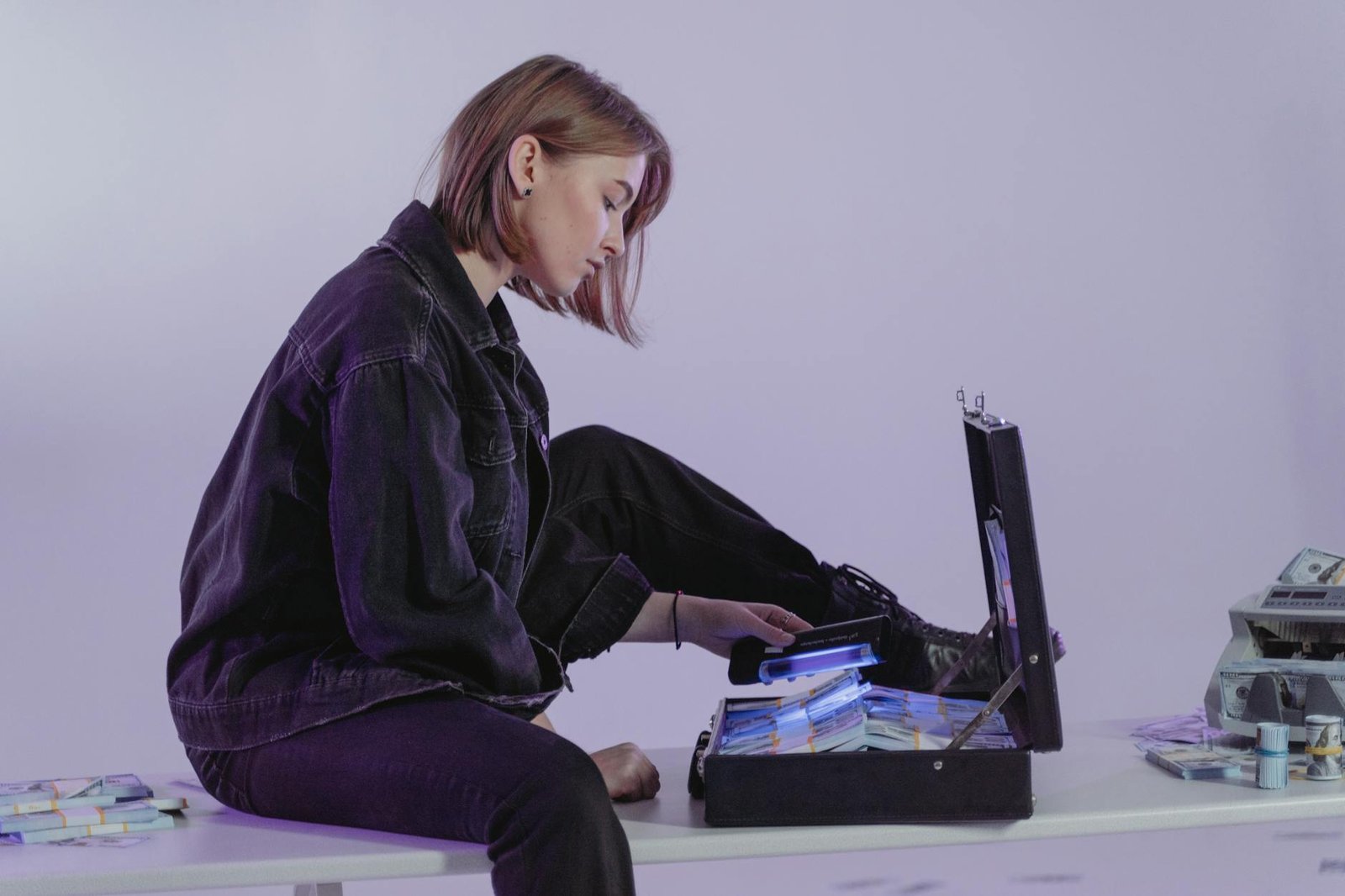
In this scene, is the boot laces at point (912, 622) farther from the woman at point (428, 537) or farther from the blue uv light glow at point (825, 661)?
the woman at point (428, 537)

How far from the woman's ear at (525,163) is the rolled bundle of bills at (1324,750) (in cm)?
101

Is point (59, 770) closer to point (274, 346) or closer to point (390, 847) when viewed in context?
point (274, 346)

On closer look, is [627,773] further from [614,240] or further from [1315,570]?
[1315,570]

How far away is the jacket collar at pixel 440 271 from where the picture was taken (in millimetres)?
1658

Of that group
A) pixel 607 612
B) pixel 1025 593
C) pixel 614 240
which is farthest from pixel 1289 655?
pixel 614 240

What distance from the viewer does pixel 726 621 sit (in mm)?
1989

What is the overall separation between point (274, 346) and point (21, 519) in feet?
2.13

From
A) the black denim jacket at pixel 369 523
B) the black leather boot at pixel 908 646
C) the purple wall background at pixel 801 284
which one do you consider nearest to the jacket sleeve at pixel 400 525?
the black denim jacket at pixel 369 523

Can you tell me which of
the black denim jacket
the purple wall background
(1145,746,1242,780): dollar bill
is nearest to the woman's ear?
the black denim jacket

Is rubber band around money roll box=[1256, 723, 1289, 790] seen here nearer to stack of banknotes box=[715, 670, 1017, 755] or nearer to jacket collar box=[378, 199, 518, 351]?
stack of banknotes box=[715, 670, 1017, 755]

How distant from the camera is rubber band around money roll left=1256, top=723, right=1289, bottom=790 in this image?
5.16 ft

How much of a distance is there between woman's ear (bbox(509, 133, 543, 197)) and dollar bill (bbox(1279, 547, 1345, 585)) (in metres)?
1.03

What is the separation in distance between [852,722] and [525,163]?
708mm

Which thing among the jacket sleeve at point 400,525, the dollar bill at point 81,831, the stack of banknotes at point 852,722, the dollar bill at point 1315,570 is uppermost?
the jacket sleeve at point 400,525
